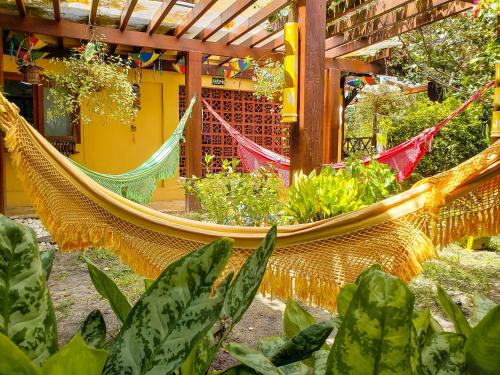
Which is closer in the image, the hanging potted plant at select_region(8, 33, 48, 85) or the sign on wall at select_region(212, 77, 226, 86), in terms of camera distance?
the hanging potted plant at select_region(8, 33, 48, 85)

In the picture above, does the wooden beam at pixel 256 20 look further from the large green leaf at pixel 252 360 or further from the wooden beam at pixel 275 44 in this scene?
the large green leaf at pixel 252 360

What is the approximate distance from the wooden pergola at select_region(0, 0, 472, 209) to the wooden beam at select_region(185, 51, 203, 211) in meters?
0.01

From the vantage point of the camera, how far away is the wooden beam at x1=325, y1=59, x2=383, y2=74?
5.06 metres

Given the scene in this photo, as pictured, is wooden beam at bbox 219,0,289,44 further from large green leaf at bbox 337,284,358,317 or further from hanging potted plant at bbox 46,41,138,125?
large green leaf at bbox 337,284,358,317

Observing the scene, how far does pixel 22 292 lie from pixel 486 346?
274 mm

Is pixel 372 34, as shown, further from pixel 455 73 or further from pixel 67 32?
pixel 67 32

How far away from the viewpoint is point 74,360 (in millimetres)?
218

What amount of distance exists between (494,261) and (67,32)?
384 cm

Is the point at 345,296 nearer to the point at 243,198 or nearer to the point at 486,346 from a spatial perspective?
the point at 486,346

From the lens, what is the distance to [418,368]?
244mm

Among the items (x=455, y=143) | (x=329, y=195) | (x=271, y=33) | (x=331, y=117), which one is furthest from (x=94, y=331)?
(x=455, y=143)

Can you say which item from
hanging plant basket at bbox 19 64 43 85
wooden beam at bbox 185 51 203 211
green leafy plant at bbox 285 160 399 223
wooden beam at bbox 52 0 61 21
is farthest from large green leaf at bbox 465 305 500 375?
hanging plant basket at bbox 19 64 43 85

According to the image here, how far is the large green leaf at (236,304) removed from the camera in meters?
0.30

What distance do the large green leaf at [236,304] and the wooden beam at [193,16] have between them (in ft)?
10.6
